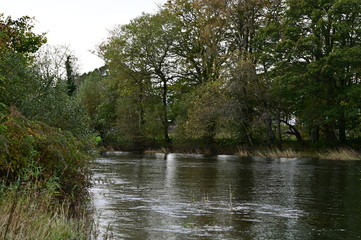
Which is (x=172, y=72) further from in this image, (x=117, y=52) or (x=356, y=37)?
(x=356, y=37)

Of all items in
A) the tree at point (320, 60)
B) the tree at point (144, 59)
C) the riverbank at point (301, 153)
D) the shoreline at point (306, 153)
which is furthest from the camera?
the tree at point (144, 59)

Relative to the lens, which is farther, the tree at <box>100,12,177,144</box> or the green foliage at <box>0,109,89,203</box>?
the tree at <box>100,12,177,144</box>

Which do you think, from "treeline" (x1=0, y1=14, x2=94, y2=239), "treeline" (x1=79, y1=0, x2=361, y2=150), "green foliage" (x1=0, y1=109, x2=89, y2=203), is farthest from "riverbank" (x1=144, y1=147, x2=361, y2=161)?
"green foliage" (x1=0, y1=109, x2=89, y2=203)

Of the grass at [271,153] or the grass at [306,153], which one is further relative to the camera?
the grass at [271,153]

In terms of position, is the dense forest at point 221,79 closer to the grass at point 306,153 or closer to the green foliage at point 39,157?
the grass at point 306,153

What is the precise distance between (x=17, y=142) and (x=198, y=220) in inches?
186

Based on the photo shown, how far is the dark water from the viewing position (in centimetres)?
1031

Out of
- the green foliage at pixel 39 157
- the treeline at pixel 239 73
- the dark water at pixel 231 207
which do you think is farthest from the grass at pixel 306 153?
the green foliage at pixel 39 157

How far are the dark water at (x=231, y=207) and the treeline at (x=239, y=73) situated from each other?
1991cm

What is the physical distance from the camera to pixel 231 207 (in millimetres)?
13289

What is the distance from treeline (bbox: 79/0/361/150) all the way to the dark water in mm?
19905

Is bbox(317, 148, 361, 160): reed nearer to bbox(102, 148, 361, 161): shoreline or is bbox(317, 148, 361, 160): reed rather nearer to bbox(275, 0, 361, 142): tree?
bbox(102, 148, 361, 161): shoreline

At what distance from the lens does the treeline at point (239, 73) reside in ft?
129

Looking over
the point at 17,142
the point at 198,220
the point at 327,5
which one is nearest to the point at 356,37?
the point at 327,5
